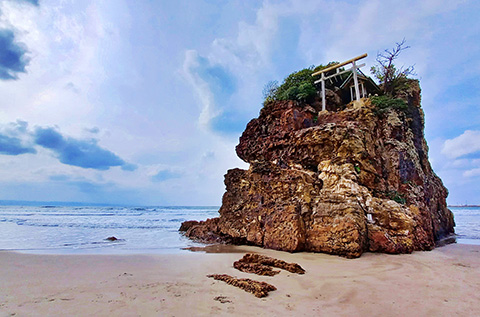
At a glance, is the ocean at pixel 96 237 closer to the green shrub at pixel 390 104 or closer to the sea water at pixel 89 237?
the sea water at pixel 89 237

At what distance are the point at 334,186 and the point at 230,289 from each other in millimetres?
5837

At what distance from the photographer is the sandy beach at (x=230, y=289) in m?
3.26

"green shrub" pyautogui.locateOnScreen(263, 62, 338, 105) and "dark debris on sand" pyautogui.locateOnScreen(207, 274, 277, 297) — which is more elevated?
"green shrub" pyautogui.locateOnScreen(263, 62, 338, 105)

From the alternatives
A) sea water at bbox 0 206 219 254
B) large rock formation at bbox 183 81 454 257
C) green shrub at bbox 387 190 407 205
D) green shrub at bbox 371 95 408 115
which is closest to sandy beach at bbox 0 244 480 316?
large rock formation at bbox 183 81 454 257

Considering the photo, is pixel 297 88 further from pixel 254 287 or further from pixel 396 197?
pixel 254 287

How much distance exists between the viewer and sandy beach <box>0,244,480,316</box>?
3256 millimetres

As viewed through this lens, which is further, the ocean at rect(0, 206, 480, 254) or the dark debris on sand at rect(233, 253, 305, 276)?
the ocean at rect(0, 206, 480, 254)

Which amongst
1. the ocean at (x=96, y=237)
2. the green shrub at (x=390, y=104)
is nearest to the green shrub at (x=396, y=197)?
the green shrub at (x=390, y=104)

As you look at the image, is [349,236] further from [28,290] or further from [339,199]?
[28,290]

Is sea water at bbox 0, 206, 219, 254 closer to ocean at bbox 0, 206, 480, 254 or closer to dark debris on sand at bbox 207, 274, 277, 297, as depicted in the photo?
ocean at bbox 0, 206, 480, 254

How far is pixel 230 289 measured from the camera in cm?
401

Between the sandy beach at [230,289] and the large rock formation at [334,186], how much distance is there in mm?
1102

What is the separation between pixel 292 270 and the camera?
5188 millimetres

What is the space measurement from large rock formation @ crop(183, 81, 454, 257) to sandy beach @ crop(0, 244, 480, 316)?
3.62 feet
